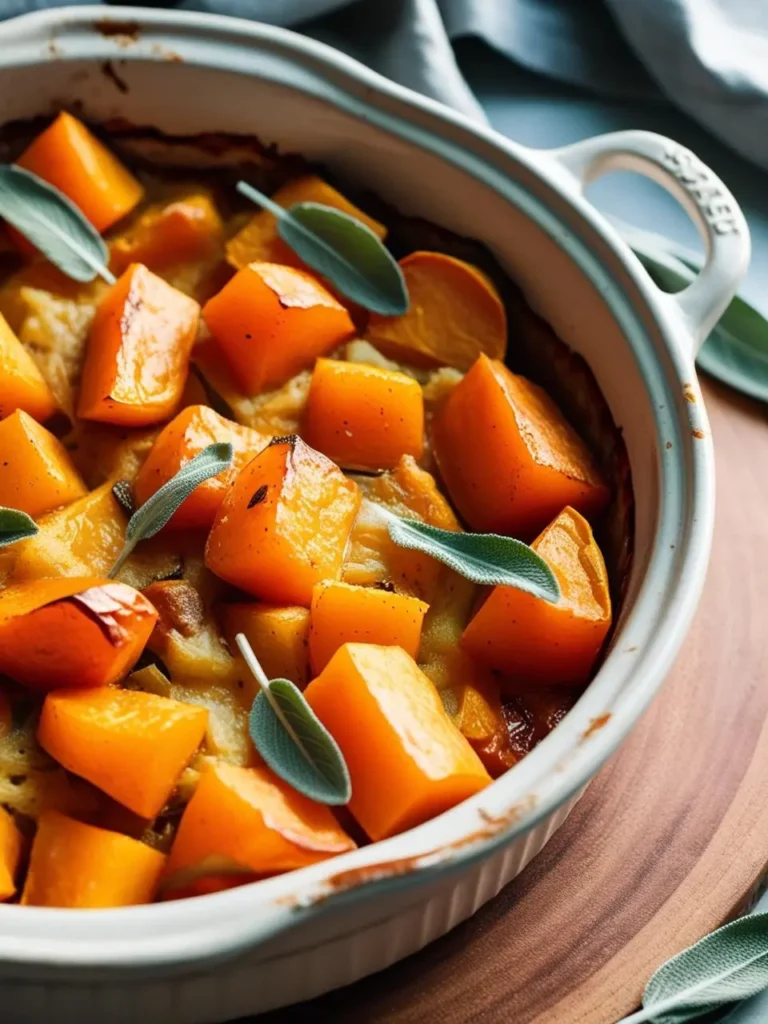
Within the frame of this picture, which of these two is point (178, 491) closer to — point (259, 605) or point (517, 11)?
point (259, 605)

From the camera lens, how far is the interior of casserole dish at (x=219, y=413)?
1341 mm

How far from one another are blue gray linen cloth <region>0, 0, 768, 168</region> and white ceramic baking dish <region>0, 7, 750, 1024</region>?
41 cm

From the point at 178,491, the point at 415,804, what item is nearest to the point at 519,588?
the point at 415,804

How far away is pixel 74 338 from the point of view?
169cm

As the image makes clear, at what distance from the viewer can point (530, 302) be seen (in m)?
1.78

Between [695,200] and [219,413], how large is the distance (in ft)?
2.16

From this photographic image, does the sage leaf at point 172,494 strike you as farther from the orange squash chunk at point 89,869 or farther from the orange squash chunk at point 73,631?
the orange squash chunk at point 89,869

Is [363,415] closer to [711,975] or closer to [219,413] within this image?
[219,413]

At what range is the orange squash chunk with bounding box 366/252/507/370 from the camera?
5.73ft

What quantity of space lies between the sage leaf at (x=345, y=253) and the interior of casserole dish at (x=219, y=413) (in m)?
0.07

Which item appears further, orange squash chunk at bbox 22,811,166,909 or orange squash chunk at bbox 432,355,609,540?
orange squash chunk at bbox 432,355,609,540

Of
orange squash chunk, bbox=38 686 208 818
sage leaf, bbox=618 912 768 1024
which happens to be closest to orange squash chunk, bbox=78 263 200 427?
orange squash chunk, bbox=38 686 208 818

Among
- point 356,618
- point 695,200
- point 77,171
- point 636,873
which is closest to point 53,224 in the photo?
point 77,171

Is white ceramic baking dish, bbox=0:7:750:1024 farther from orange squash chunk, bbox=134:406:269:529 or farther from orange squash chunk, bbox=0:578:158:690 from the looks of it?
orange squash chunk, bbox=134:406:269:529
